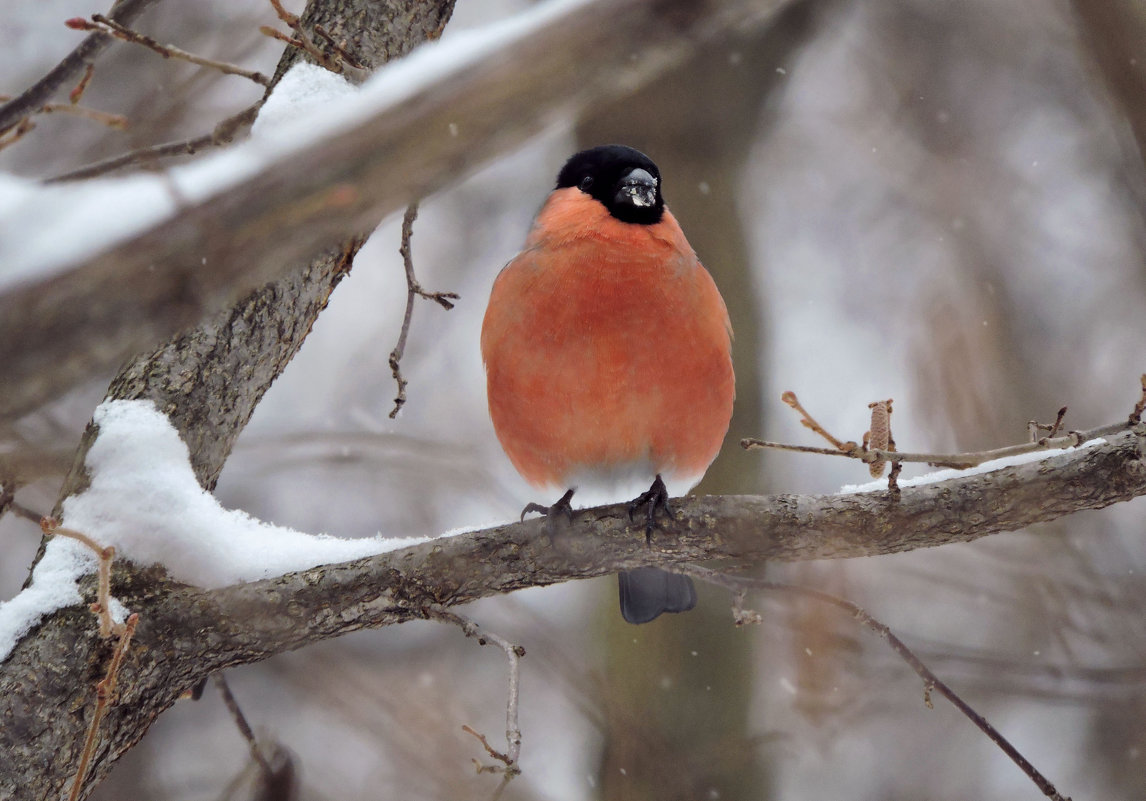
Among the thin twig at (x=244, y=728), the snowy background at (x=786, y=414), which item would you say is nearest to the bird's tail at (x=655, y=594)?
the snowy background at (x=786, y=414)

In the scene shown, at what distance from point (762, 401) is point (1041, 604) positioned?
1.51m

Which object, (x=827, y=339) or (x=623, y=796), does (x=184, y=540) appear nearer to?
(x=623, y=796)

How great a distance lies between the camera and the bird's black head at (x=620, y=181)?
3258 millimetres

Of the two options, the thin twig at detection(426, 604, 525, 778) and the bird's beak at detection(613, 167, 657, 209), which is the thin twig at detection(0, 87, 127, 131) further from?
the bird's beak at detection(613, 167, 657, 209)

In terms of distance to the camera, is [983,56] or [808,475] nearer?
[808,475]

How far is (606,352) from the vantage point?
2.93 metres

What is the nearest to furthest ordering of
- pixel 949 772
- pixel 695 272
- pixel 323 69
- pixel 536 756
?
pixel 323 69 < pixel 695 272 < pixel 949 772 < pixel 536 756

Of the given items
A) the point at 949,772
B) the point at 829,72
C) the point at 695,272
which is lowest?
the point at 949,772

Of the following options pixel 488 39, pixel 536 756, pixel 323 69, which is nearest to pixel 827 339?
pixel 536 756

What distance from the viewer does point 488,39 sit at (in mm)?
731

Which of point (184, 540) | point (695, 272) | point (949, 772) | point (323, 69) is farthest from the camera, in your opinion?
point (949, 772)

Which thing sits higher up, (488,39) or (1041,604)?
(488,39)

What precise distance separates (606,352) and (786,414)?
2.40m

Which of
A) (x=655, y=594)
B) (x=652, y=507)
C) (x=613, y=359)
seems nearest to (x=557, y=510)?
(x=652, y=507)
